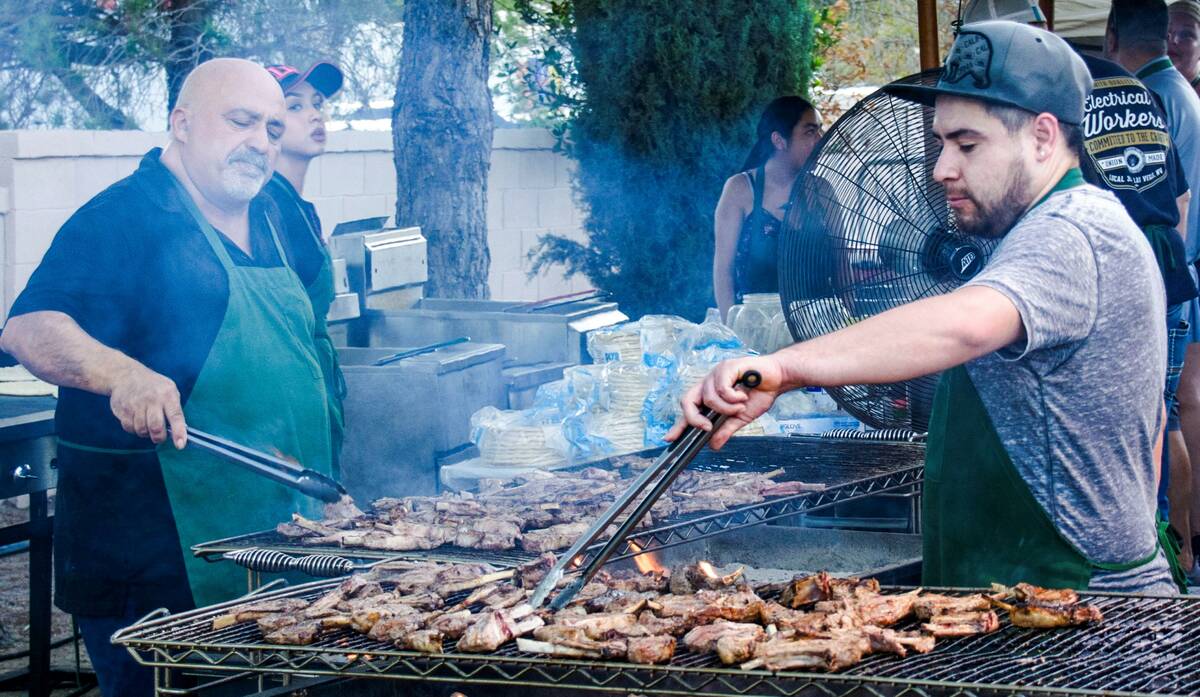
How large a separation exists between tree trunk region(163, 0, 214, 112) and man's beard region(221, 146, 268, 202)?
21.5ft


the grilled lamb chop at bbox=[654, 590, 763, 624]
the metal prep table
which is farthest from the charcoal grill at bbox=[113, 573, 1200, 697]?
the metal prep table

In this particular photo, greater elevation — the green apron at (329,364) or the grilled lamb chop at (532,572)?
the green apron at (329,364)

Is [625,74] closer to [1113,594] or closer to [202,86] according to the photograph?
[202,86]

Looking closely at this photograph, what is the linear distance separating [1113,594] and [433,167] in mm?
6973

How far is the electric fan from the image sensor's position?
159 inches

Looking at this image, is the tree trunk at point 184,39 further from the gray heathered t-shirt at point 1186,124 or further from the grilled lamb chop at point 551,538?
the grilled lamb chop at point 551,538

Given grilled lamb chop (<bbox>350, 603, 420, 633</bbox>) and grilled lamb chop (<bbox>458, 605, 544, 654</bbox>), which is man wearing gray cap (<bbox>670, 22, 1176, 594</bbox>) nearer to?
grilled lamb chop (<bbox>458, 605, 544, 654</bbox>)

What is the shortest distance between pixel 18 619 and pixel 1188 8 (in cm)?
696

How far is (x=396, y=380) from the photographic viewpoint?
15.8 ft

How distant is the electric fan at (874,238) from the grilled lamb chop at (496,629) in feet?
6.56

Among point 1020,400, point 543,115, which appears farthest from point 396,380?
point 543,115

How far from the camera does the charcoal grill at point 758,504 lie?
3.10m

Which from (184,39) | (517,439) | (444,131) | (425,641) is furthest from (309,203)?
(184,39)

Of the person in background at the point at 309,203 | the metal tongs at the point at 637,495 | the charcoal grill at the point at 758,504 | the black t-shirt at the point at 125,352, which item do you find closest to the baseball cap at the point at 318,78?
the person in background at the point at 309,203
